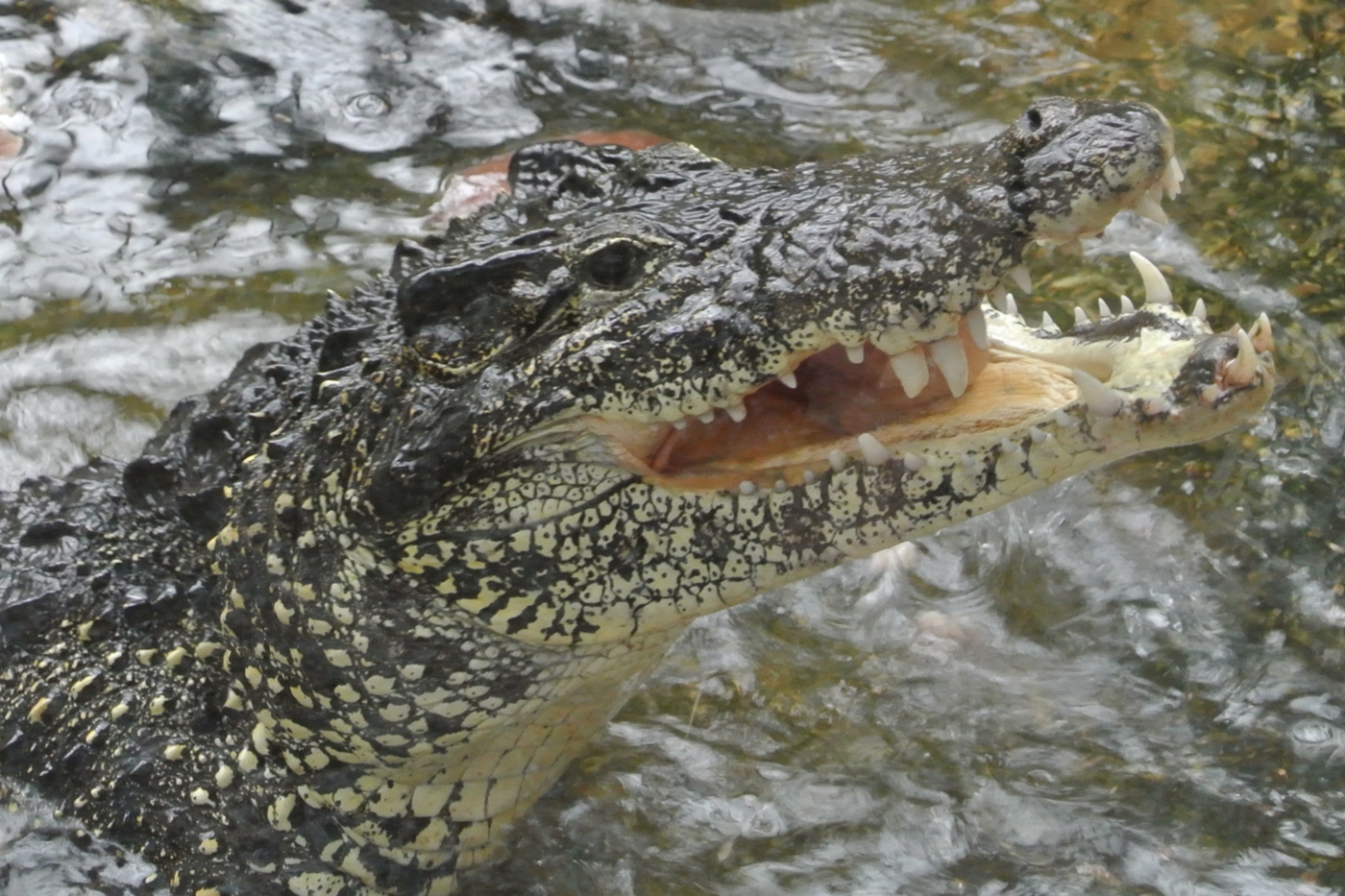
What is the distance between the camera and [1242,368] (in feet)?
8.63

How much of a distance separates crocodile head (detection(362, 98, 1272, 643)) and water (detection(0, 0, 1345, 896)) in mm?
1312

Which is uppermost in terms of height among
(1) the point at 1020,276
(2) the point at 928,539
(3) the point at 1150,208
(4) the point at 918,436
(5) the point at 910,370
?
(3) the point at 1150,208

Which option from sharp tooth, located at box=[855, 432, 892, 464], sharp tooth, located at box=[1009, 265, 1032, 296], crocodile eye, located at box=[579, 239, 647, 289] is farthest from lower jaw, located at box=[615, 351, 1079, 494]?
crocodile eye, located at box=[579, 239, 647, 289]

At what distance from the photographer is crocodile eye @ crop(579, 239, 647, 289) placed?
9.53 ft

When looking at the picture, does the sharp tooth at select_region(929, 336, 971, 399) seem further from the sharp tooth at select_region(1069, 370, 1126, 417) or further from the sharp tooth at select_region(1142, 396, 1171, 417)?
the sharp tooth at select_region(1142, 396, 1171, 417)

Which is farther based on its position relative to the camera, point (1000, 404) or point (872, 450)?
point (1000, 404)

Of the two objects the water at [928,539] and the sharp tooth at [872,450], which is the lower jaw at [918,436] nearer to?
the sharp tooth at [872,450]

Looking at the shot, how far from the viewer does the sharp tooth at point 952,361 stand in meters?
2.78

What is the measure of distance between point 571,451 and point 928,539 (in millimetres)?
2337

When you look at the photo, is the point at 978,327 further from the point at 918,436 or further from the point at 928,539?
the point at 928,539

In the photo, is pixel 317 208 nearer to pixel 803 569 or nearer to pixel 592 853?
pixel 592 853

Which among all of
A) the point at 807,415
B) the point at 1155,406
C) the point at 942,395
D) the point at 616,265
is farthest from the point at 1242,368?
the point at 616,265

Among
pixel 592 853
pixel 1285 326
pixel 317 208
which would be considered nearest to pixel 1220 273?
pixel 1285 326

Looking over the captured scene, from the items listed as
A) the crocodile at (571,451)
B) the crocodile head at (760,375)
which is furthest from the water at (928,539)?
the crocodile head at (760,375)
